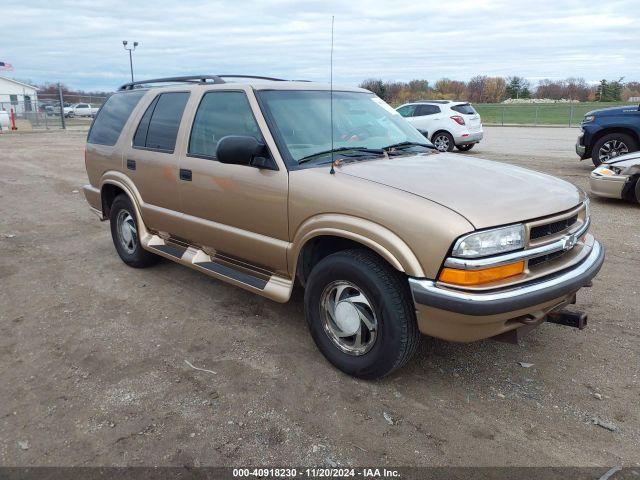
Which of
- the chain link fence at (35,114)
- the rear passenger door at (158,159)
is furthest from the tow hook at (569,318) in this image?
the chain link fence at (35,114)

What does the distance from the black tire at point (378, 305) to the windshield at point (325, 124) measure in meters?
0.85

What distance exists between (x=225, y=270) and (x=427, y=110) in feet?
45.2

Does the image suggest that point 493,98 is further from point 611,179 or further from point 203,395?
point 203,395

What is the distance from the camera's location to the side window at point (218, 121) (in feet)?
12.8

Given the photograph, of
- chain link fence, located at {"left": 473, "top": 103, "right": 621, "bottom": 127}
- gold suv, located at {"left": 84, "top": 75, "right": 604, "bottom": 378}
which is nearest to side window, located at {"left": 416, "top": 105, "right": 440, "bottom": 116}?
gold suv, located at {"left": 84, "top": 75, "right": 604, "bottom": 378}

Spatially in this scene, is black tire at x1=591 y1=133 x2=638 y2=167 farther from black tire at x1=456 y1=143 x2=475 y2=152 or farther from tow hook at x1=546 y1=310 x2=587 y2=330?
tow hook at x1=546 y1=310 x2=587 y2=330

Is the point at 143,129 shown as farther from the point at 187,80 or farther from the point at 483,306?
the point at 483,306

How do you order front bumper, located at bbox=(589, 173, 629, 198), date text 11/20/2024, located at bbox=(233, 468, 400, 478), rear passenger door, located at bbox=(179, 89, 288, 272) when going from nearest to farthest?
date text 11/20/2024, located at bbox=(233, 468, 400, 478)
rear passenger door, located at bbox=(179, 89, 288, 272)
front bumper, located at bbox=(589, 173, 629, 198)

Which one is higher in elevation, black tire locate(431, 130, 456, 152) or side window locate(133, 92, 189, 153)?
side window locate(133, 92, 189, 153)

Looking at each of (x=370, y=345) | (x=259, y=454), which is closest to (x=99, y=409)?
(x=259, y=454)

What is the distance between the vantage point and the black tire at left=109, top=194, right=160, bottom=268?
5.30 m

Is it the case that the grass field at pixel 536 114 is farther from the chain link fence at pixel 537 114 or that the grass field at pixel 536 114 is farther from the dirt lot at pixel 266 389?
the dirt lot at pixel 266 389

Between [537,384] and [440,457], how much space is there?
101 centimetres

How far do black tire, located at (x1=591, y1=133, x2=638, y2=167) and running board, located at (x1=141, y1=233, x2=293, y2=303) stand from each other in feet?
31.5
